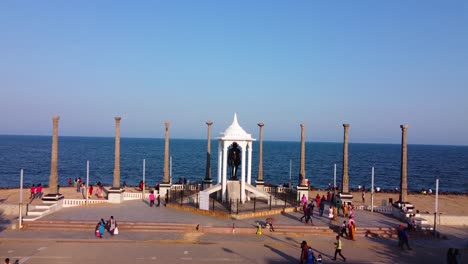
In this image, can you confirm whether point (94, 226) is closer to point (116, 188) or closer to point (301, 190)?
point (116, 188)

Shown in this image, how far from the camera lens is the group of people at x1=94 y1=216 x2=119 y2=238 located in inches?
903

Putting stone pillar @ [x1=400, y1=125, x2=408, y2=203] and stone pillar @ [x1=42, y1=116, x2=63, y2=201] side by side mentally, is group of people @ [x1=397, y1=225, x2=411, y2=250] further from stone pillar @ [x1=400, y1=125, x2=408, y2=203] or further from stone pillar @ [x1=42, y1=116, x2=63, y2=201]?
stone pillar @ [x1=42, y1=116, x2=63, y2=201]

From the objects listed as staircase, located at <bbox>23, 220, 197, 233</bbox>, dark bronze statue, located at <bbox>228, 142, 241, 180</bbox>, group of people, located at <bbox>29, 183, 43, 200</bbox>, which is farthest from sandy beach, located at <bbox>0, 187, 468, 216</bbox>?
dark bronze statue, located at <bbox>228, 142, 241, 180</bbox>

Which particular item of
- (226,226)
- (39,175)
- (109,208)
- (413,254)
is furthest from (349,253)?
(39,175)

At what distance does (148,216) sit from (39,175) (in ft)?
196

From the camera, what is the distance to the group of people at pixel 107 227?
22938 millimetres

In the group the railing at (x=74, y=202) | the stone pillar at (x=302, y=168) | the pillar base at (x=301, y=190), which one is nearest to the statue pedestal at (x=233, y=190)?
the pillar base at (x=301, y=190)

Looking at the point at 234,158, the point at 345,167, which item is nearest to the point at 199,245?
the point at 234,158

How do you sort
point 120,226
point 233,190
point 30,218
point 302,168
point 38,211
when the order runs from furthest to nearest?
point 302,168 < point 233,190 < point 38,211 < point 30,218 < point 120,226

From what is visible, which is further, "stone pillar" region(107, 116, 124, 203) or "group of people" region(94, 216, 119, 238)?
"stone pillar" region(107, 116, 124, 203)

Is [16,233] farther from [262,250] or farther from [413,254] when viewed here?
[413,254]

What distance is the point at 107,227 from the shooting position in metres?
24.5

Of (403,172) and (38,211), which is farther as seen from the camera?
Result: (403,172)

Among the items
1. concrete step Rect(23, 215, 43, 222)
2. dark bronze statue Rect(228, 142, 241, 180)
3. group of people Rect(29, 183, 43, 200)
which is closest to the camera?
concrete step Rect(23, 215, 43, 222)
